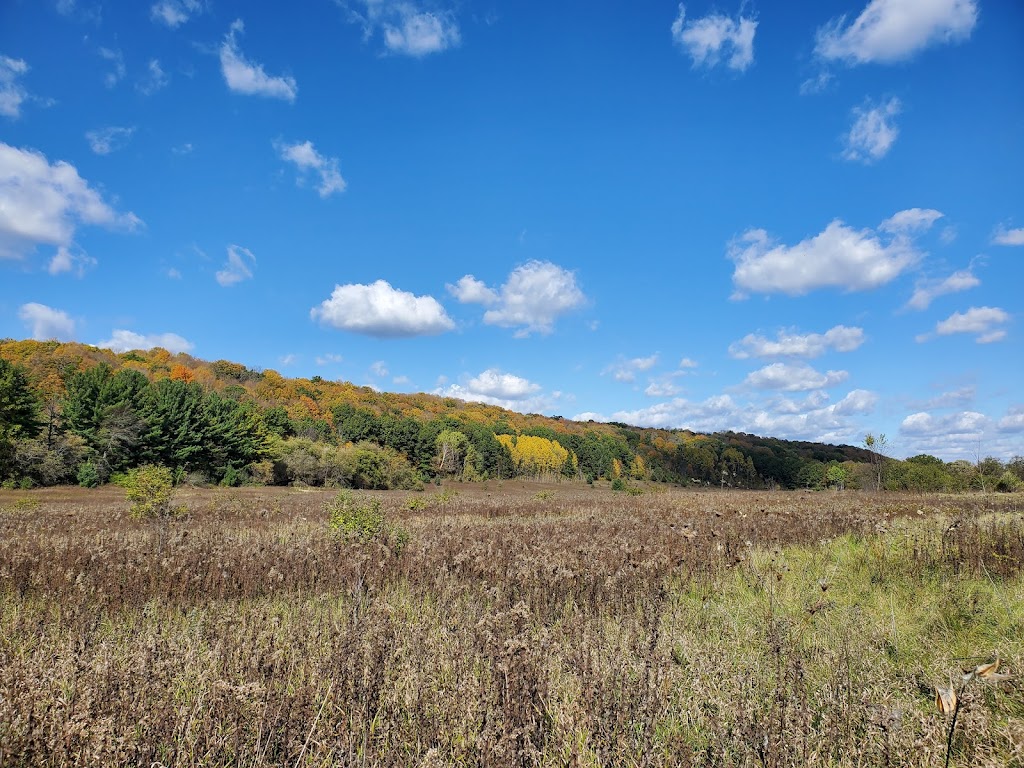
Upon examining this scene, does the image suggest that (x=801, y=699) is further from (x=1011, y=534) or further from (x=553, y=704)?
(x=1011, y=534)

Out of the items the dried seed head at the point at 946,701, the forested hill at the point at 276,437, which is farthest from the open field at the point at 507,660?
the forested hill at the point at 276,437

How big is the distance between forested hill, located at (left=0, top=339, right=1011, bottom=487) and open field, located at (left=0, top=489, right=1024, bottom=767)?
121ft

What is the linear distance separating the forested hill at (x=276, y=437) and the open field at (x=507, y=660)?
36.9 metres

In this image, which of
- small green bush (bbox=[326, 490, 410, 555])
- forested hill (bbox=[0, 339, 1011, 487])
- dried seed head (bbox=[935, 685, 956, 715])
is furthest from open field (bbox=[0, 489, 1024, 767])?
forested hill (bbox=[0, 339, 1011, 487])

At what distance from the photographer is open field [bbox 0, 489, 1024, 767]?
263 cm

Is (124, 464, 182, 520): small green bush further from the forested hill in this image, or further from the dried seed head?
the forested hill

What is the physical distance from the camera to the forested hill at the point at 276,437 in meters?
51.6

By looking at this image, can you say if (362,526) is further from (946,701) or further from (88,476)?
(88,476)

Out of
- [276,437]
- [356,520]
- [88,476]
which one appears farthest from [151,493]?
[276,437]

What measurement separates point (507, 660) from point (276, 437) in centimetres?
7312

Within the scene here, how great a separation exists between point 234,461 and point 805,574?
67.0m

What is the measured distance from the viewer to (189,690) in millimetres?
3361

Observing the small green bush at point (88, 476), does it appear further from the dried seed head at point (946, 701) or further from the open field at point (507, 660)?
the dried seed head at point (946, 701)

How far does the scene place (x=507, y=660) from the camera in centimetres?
307
